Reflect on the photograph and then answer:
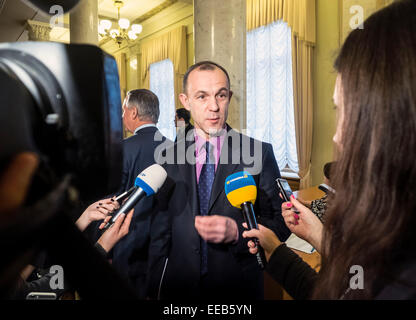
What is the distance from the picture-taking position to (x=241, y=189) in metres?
1.10

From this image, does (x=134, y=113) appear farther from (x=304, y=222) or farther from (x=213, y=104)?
(x=304, y=222)

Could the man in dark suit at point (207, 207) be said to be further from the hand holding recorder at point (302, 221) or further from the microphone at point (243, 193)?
the hand holding recorder at point (302, 221)

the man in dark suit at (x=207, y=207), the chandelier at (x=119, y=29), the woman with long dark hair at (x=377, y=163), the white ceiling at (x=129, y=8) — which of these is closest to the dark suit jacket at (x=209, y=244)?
the man in dark suit at (x=207, y=207)

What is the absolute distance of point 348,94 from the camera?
627 mm

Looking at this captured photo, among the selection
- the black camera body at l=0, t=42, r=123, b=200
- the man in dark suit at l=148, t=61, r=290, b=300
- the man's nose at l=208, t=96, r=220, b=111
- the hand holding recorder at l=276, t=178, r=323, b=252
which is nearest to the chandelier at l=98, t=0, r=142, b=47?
the man in dark suit at l=148, t=61, r=290, b=300

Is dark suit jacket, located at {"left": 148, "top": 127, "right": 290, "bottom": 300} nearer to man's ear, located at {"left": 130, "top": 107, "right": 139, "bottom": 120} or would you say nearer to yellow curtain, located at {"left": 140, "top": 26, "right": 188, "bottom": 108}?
man's ear, located at {"left": 130, "top": 107, "right": 139, "bottom": 120}

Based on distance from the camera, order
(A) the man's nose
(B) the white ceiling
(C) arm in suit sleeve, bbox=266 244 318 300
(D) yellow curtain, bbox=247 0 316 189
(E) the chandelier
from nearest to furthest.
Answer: (C) arm in suit sleeve, bbox=266 244 318 300 → (A) the man's nose → (D) yellow curtain, bbox=247 0 316 189 → (E) the chandelier → (B) the white ceiling

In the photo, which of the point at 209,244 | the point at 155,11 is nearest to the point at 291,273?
the point at 209,244

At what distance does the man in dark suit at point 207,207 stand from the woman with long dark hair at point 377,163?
1.91 feet

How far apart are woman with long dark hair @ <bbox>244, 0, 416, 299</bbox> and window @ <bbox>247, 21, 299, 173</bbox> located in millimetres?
4302

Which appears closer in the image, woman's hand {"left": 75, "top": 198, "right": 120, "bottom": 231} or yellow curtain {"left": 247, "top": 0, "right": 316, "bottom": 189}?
woman's hand {"left": 75, "top": 198, "right": 120, "bottom": 231}

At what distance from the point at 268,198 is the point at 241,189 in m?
0.32

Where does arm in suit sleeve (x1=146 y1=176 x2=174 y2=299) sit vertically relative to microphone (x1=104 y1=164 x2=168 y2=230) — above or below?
below

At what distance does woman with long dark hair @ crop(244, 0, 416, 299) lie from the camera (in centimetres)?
56
